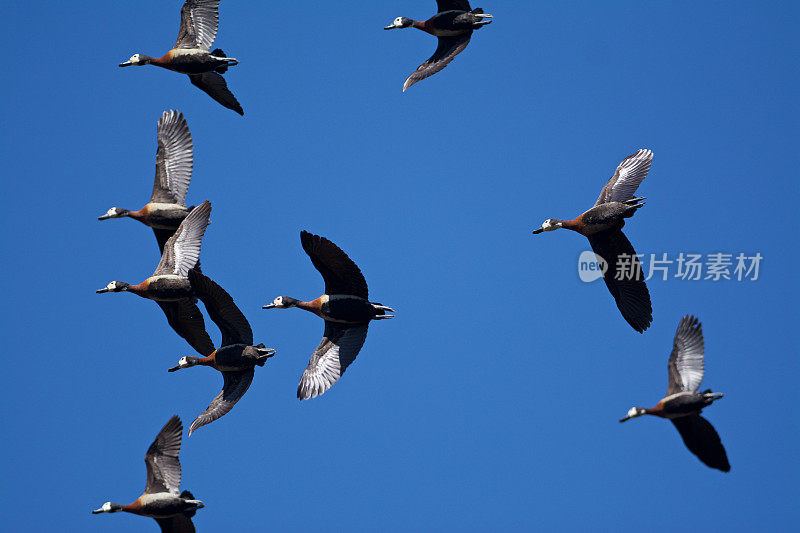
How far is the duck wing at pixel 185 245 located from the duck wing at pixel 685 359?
12.4 m

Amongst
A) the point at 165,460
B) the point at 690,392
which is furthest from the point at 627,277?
the point at 165,460

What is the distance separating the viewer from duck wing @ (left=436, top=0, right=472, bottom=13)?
1319 inches

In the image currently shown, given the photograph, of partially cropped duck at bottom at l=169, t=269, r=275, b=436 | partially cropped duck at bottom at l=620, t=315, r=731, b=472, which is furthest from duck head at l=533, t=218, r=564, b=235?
partially cropped duck at bottom at l=169, t=269, r=275, b=436

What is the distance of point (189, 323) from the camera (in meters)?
32.6

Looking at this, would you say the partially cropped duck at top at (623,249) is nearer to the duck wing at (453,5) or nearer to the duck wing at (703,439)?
the duck wing at (703,439)

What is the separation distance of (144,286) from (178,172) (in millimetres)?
3725

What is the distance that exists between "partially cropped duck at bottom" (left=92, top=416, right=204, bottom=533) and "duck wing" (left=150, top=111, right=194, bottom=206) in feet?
21.7

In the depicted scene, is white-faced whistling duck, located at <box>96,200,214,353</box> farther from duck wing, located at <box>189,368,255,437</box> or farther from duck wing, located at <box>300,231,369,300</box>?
duck wing, located at <box>300,231,369,300</box>

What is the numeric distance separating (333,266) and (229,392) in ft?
14.0

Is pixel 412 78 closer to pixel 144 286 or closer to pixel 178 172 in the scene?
pixel 178 172

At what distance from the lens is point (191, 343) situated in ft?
108

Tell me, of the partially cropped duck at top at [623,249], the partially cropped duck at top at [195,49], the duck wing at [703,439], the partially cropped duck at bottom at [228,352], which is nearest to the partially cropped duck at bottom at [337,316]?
the partially cropped duck at bottom at [228,352]

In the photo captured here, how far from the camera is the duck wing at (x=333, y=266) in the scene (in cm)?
2934

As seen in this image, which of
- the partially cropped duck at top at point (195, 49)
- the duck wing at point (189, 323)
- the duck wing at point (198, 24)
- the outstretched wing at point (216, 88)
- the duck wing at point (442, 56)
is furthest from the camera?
the outstretched wing at point (216, 88)
